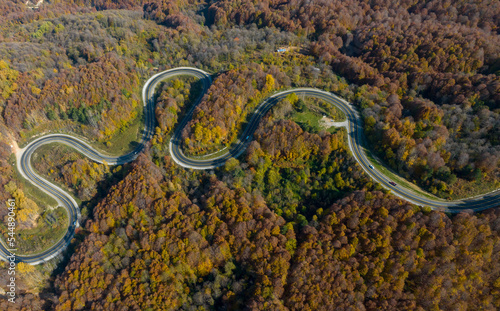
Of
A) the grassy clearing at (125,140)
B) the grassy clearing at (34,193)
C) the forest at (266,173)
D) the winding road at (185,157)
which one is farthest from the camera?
the grassy clearing at (125,140)

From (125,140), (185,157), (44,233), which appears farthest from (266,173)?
(44,233)

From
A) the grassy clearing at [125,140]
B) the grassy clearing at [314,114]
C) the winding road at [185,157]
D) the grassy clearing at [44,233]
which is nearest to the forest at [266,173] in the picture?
the grassy clearing at [44,233]

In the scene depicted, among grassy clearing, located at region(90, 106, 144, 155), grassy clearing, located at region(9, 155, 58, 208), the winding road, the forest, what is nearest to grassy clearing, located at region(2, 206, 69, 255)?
the forest

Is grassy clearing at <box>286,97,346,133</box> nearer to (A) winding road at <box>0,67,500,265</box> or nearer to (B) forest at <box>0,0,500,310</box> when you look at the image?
(B) forest at <box>0,0,500,310</box>

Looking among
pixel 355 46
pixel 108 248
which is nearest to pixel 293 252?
pixel 108 248

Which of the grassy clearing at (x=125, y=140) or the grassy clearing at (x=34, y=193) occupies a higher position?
the grassy clearing at (x=125, y=140)

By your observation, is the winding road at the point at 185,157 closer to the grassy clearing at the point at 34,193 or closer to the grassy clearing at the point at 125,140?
the grassy clearing at the point at 34,193
